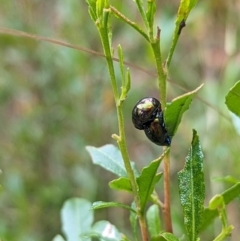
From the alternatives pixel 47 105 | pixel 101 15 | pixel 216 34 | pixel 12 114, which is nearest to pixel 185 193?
pixel 101 15

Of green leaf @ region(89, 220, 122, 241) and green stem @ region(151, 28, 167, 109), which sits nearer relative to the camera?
green stem @ region(151, 28, 167, 109)

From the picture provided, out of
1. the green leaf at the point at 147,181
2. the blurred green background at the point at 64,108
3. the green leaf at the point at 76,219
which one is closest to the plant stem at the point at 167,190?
the green leaf at the point at 147,181

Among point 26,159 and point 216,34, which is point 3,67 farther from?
point 216,34

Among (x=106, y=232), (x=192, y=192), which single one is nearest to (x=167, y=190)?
(x=192, y=192)

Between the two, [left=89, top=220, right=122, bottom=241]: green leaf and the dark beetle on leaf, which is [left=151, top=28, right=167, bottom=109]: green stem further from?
[left=89, top=220, right=122, bottom=241]: green leaf

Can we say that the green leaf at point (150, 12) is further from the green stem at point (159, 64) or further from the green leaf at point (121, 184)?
the green leaf at point (121, 184)

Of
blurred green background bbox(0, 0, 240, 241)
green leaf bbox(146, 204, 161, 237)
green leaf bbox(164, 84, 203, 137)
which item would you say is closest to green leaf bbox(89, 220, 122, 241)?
green leaf bbox(146, 204, 161, 237)
